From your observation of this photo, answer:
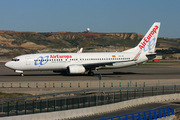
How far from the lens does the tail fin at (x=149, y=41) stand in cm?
5766

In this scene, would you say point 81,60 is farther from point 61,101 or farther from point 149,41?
point 61,101

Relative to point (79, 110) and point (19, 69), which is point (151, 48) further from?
point (79, 110)

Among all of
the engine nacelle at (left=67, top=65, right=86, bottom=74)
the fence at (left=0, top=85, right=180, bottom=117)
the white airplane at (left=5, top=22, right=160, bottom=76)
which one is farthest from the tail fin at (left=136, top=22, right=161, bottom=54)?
the fence at (left=0, top=85, right=180, bottom=117)

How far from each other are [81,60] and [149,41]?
15.4m

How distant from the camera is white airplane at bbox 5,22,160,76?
166ft

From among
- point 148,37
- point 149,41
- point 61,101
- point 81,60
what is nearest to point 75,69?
point 81,60

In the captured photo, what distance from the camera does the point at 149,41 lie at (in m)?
58.2

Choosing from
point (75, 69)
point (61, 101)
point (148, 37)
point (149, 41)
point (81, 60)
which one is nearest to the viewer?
point (61, 101)

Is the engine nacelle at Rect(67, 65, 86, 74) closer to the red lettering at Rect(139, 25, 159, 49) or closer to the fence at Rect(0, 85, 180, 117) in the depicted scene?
the red lettering at Rect(139, 25, 159, 49)

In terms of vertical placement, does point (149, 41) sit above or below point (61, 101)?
above

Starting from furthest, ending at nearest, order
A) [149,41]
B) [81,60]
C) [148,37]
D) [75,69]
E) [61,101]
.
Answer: [148,37], [149,41], [81,60], [75,69], [61,101]

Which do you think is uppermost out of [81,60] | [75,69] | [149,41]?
[149,41]

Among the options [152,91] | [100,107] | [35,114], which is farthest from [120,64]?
[35,114]

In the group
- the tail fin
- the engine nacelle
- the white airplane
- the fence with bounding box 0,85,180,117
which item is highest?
the tail fin
